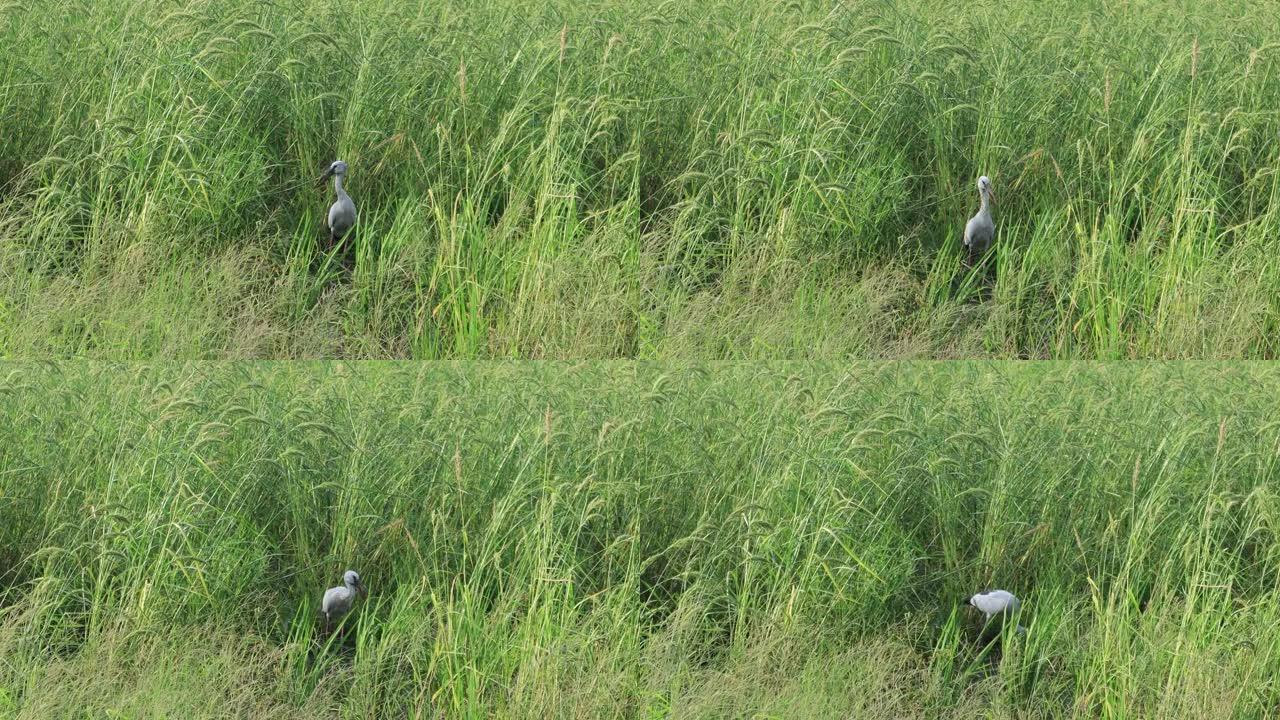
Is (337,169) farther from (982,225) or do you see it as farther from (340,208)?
(982,225)

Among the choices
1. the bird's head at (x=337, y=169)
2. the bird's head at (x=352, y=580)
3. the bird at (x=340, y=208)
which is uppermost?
the bird's head at (x=337, y=169)

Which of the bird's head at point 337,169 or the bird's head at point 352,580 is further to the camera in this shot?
the bird's head at point 337,169

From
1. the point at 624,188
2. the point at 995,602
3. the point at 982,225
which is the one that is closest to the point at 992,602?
the point at 995,602

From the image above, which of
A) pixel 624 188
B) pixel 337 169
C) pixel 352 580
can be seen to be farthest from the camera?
pixel 624 188

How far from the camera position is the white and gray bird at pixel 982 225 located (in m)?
5.93

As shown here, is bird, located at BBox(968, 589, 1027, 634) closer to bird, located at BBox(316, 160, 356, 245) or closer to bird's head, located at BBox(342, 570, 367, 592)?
bird's head, located at BBox(342, 570, 367, 592)

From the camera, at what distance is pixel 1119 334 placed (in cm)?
583

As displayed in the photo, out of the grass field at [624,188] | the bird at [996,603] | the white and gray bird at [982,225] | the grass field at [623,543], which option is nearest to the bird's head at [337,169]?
the grass field at [624,188]

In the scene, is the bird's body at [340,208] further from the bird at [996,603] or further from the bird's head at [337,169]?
the bird at [996,603]

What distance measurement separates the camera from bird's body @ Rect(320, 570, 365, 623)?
4.89 metres

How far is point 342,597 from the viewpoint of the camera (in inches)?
193

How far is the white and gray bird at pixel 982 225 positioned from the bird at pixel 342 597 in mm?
2852

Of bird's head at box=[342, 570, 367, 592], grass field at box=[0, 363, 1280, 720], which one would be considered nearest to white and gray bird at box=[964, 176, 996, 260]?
grass field at box=[0, 363, 1280, 720]

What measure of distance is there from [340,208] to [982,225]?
2.64m
